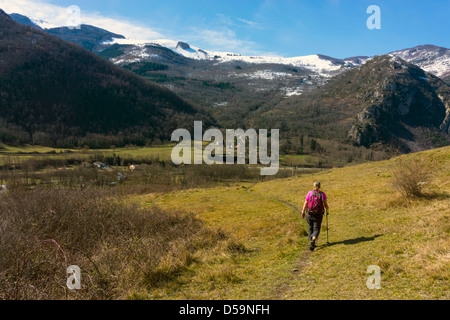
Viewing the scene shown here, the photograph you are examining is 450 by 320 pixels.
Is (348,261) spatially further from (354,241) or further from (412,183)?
(412,183)

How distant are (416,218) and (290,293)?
29.9ft

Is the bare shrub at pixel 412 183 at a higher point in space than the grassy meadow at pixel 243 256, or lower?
higher

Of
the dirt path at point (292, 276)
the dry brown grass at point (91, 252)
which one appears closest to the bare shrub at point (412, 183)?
the dirt path at point (292, 276)

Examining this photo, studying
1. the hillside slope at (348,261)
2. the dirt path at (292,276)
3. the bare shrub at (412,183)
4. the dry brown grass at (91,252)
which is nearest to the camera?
the hillside slope at (348,261)

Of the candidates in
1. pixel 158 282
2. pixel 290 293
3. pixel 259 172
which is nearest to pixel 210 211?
pixel 158 282

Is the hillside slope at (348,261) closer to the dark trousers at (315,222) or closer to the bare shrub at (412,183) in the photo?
the bare shrub at (412,183)

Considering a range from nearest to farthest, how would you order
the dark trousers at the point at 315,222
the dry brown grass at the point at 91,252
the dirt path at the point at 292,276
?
1. the dirt path at the point at 292,276
2. the dry brown grass at the point at 91,252
3. the dark trousers at the point at 315,222

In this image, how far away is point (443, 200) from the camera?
14.6 meters

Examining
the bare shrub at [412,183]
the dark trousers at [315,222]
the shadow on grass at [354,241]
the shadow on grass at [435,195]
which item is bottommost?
the shadow on grass at [354,241]

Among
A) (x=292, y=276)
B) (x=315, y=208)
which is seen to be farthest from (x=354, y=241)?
(x=292, y=276)

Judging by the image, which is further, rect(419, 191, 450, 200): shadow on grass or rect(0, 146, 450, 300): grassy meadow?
rect(419, 191, 450, 200): shadow on grass

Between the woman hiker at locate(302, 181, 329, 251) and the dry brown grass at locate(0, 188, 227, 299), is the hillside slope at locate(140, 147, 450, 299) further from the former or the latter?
the dry brown grass at locate(0, 188, 227, 299)

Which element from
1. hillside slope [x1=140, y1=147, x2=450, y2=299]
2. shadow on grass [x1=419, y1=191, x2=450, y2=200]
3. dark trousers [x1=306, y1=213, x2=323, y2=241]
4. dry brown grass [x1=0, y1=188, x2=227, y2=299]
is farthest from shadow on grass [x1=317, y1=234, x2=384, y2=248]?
shadow on grass [x1=419, y1=191, x2=450, y2=200]
